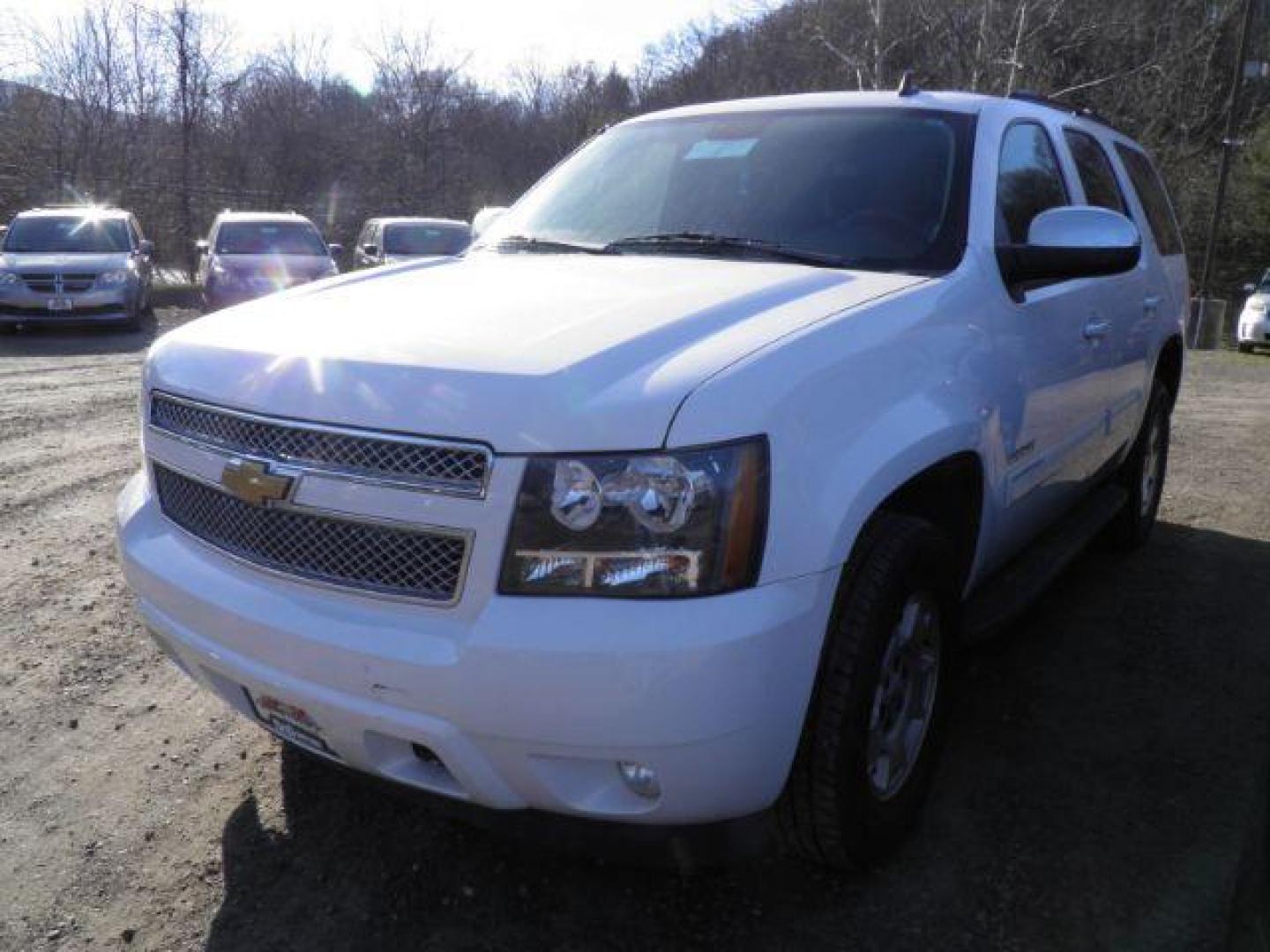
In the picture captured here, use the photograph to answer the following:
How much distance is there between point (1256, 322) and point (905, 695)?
18.3 m

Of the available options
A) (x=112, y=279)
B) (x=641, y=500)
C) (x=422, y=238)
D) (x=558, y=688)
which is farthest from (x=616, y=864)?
(x=422, y=238)

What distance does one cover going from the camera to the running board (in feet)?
10.2

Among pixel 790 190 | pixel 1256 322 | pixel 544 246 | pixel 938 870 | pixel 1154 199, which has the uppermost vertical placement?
pixel 1154 199

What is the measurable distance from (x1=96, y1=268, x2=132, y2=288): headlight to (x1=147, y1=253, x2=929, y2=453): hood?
12.8 metres

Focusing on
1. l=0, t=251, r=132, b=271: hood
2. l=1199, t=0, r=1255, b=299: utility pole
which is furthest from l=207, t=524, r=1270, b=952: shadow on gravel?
l=1199, t=0, r=1255, b=299: utility pole

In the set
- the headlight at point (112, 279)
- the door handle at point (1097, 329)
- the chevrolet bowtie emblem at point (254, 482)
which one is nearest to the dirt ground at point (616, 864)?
the chevrolet bowtie emblem at point (254, 482)

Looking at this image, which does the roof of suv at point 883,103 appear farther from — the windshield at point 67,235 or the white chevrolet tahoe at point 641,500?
the windshield at point 67,235

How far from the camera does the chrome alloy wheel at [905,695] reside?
2.53 meters

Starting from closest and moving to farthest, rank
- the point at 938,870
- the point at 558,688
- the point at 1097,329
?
the point at 558,688
the point at 938,870
the point at 1097,329

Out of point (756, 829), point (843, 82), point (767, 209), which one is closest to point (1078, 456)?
point (767, 209)

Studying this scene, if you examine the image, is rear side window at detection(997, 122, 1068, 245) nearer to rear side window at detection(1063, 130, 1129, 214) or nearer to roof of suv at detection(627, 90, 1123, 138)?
roof of suv at detection(627, 90, 1123, 138)

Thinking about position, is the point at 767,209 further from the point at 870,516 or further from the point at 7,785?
the point at 7,785

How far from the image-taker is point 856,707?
2.26 meters

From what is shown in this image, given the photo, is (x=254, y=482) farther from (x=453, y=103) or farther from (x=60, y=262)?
(x=453, y=103)
